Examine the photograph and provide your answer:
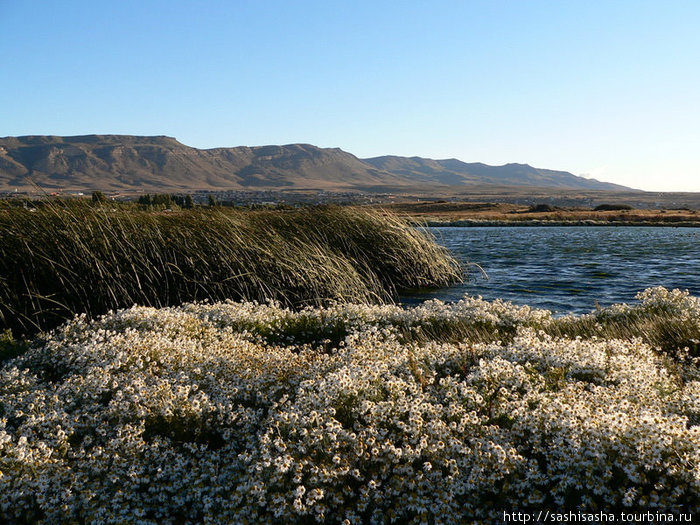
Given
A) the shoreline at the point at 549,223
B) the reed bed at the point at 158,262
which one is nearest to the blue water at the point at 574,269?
the reed bed at the point at 158,262

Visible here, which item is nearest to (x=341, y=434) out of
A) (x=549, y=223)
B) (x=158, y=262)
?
(x=158, y=262)

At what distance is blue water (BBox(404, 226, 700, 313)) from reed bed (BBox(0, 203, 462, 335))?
13.6 feet

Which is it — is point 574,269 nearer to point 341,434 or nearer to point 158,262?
point 158,262

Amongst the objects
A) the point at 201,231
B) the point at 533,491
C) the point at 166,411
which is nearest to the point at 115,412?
the point at 166,411

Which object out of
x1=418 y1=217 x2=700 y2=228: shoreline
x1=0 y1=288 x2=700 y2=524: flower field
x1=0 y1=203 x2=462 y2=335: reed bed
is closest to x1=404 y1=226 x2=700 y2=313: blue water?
x1=0 y1=203 x2=462 y2=335: reed bed

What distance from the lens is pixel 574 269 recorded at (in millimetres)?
26969

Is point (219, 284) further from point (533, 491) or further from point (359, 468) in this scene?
point (533, 491)

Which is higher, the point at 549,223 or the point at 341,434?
the point at 549,223

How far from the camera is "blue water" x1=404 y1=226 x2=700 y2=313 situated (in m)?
19.5

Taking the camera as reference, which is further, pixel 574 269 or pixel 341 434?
pixel 574 269

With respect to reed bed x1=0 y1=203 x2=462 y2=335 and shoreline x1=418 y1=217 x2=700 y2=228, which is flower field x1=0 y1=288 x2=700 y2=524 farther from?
shoreline x1=418 y1=217 x2=700 y2=228

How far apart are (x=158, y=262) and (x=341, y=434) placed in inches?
363

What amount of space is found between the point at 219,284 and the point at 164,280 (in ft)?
4.11

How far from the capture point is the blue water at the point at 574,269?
1948 centimetres
